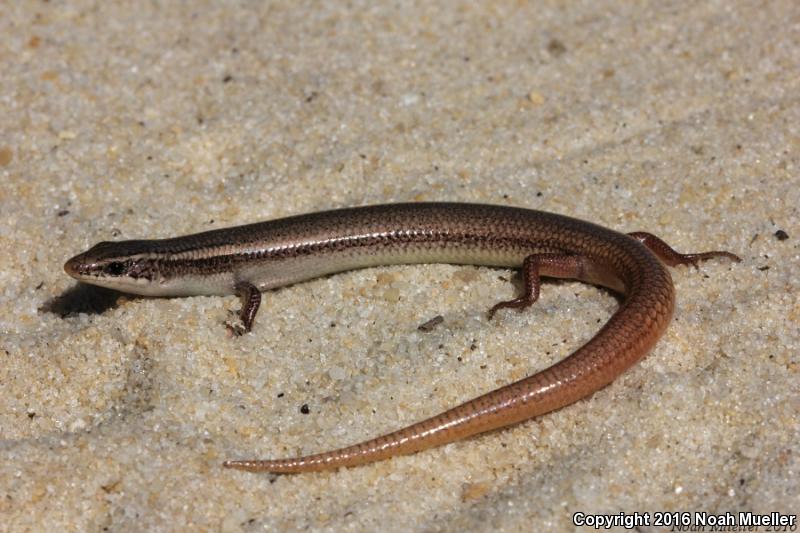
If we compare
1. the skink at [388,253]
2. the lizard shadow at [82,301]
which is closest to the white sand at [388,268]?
the lizard shadow at [82,301]

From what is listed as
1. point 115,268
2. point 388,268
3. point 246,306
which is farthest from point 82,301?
point 388,268

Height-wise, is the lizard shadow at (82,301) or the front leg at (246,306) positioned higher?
the front leg at (246,306)

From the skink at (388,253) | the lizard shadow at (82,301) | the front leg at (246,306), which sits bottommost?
the lizard shadow at (82,301)

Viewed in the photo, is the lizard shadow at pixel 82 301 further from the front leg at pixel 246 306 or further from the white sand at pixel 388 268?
the front leg at pixel 246 306

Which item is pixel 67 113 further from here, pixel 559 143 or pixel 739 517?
pixel 739 517

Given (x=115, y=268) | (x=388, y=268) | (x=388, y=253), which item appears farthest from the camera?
(x=388, y=268)

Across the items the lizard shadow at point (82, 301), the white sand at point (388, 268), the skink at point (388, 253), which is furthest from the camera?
the lizard shadow at point (82, 301)

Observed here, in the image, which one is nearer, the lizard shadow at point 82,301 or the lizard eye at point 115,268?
the lizard eye at point 115,268

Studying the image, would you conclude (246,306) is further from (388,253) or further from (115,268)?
(388,253)
